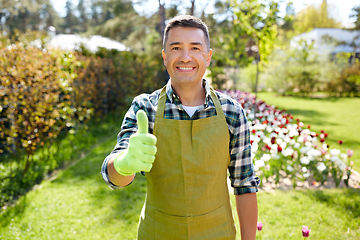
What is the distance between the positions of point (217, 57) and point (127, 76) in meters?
3.46

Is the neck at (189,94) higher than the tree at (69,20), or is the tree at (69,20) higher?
the tree at (69,20)

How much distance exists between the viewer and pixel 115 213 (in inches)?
129

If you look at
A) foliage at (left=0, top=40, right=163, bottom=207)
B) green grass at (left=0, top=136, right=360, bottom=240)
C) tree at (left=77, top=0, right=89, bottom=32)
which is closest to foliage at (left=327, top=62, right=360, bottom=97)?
green grass at (left=0, top=136, right=360, bottom=240)

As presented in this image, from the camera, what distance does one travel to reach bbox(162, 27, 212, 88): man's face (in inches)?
51.5

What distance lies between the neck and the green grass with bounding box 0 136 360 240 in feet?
6.84

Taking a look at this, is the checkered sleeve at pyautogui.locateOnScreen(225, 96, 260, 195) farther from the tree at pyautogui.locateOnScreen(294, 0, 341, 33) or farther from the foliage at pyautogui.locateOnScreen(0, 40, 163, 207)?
the tree at pyautogui.locateOnScreen(294, 0, 341, 33)

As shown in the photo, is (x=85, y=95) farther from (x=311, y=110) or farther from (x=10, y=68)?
(x=311, y=110)

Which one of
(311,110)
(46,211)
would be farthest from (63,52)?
(311,110)

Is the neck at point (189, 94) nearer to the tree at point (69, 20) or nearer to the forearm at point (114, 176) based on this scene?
the forearm at point (114, 176)

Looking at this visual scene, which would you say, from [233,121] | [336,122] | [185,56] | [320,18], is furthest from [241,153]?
[320,18]

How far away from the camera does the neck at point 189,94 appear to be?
4.62 feet

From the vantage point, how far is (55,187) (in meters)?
3.86

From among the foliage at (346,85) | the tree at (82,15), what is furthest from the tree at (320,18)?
the tree at (82,15)

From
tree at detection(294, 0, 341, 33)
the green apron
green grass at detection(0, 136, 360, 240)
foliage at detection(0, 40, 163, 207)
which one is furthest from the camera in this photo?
tree at detection(294, 0, 341, 33)
